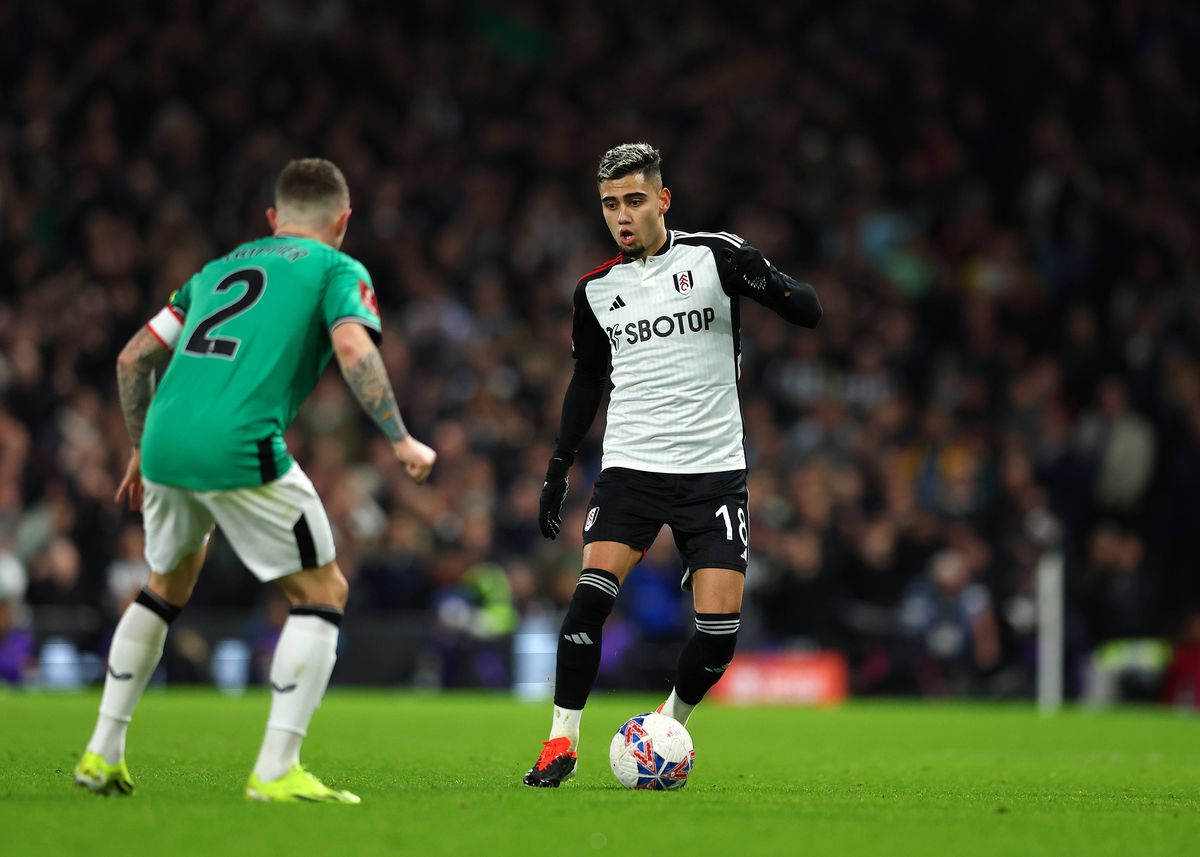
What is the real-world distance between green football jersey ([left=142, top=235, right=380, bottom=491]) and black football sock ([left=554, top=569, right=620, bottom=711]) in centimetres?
174

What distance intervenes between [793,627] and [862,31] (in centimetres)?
922

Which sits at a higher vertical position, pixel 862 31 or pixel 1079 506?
pixel 862 31

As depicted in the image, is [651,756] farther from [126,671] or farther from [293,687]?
[126,671]

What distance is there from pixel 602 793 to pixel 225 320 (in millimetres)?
2369

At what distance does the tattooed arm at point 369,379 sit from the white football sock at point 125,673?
1118 millimetres

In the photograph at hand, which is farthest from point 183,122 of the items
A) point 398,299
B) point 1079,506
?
point 1079,506

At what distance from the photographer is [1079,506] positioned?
18.4 m

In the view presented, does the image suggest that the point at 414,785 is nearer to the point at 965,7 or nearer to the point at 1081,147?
the point at 1081,147

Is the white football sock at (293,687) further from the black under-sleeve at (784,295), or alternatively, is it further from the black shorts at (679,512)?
the black under-sleeve at (784,295)

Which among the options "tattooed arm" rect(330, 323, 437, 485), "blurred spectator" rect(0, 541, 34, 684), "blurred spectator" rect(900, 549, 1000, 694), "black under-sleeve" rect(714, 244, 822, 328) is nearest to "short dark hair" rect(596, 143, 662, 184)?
"black under-sleeve" rect(714, 244, 822, 328)

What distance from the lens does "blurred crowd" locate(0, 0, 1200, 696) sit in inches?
711

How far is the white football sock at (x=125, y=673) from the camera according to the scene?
6.09 meters

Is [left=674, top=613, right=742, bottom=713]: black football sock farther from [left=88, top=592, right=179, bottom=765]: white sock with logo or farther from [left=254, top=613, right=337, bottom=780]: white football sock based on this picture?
[left=88, top=592, right=179, bottom=765]: white sock with logo

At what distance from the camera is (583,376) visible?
7.99m
